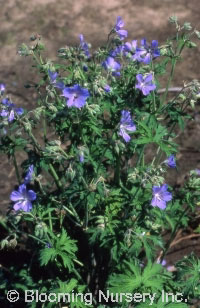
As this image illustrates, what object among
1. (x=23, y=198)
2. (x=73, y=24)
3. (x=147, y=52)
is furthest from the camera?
(x=73, y=24)

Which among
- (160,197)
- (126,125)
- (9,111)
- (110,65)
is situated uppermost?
(110,65)

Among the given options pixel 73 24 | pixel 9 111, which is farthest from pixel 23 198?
pixel 73 24

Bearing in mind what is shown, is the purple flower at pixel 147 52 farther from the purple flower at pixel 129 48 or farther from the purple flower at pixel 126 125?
the purple flower at pixel 126 125

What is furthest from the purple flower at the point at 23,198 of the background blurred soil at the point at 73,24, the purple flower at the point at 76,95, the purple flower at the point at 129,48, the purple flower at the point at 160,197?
the background blurred soil at the point at 73,24

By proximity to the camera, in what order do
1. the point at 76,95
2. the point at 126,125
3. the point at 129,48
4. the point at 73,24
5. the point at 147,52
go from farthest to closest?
the point at 73,24 < the point at 129,48 < the point at 147,52 < the point at 126,125 < the point at 76,95

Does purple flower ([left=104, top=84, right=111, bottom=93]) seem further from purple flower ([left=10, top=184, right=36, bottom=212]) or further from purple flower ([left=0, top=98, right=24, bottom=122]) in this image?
purple flower ([left=10, top=184, right=36, bottom=212])

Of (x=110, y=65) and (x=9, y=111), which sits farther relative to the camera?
(x=110, y=65)

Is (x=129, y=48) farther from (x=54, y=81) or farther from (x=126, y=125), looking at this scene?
(x=126, y=125)

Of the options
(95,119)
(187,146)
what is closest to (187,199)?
(95,119)
